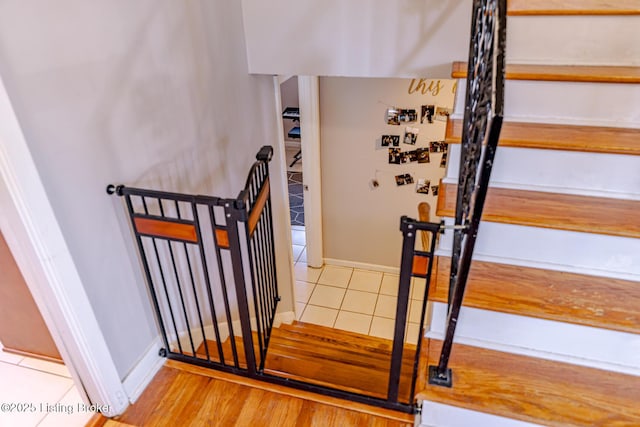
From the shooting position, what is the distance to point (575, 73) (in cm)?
178

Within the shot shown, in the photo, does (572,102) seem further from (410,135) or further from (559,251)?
(410,135)

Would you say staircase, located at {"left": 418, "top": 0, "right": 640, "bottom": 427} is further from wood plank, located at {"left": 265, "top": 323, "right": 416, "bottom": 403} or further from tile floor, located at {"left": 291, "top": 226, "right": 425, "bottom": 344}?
tile floor, located at {"left": 291, "top": 226, "right": 425, "bottom": 344}

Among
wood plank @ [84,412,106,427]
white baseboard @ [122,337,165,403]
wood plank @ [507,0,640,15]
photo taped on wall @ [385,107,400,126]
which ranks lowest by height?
wood plank @ [84,412,106,427]

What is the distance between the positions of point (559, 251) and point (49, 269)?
187 centimetres

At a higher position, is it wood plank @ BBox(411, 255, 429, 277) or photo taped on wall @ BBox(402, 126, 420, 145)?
wood plank @ BBox(411, 255, 429, 277)

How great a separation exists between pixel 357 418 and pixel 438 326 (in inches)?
20.5

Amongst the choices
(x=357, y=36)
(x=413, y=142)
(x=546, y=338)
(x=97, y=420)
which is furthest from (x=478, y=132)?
(x=413, y=142)

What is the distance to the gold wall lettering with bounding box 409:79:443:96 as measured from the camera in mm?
3631

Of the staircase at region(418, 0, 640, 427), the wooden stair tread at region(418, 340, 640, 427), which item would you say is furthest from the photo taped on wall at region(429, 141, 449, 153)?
the wooden stair tread at region(418, 340, 640, 427)

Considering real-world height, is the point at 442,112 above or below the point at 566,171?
below

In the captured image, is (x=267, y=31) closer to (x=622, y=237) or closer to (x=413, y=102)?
(x=413, y=102)

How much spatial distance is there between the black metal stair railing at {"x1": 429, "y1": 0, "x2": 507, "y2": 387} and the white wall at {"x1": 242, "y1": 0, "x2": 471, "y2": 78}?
0.84 metres

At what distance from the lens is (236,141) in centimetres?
275

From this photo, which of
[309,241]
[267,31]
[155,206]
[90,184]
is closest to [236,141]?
[267,31]
